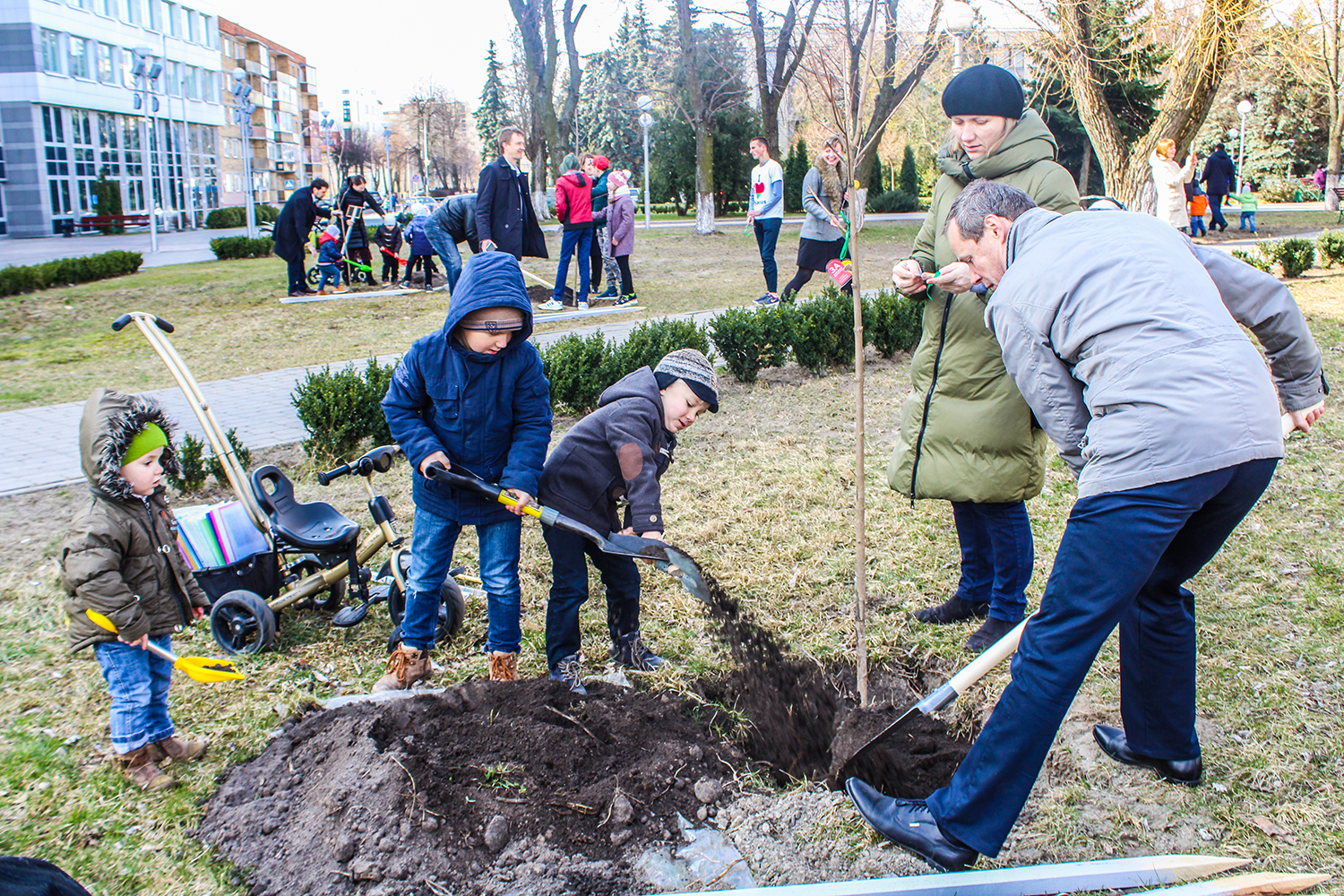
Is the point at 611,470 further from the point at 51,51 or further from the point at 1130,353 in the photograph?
the point at 51,51

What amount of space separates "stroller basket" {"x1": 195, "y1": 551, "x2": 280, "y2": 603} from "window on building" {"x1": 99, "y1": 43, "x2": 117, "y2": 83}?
42.6 m

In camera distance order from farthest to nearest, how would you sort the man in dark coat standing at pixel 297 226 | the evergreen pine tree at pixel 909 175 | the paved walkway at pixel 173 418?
the evergreen pine tree at pixel 909 175 → the man in dark coat standing at pixel 297 226 → the paved walkway at pixel 173 418

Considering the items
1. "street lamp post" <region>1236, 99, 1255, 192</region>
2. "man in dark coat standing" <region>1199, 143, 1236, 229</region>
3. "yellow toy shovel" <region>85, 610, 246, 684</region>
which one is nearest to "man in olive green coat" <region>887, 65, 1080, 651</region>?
"yellow toy shovel" <region>85, 610, 246, 684</region>

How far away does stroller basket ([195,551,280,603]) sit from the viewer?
3632 mm

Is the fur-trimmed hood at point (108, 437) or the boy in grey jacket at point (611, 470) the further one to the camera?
the boy in grey jacket at point (611, 470)

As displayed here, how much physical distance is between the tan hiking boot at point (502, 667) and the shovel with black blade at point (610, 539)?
0.56 m

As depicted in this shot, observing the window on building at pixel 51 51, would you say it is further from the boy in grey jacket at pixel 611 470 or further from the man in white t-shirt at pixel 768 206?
the boy in grey jacket at pixel 611 470

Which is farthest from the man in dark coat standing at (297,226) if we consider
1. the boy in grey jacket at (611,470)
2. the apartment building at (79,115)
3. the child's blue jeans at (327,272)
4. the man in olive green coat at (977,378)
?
the apartment building at (79,115)

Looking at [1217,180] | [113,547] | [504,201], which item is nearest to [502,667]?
[113,547]

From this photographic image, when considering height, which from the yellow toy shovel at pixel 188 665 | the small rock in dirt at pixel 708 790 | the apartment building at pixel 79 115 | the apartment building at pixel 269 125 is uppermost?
the apartment building at pixel 269 125

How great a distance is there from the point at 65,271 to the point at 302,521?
15.1 metres

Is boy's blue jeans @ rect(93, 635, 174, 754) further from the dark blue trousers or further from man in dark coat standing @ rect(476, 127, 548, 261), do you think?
man in dark coat standing @ rect(476, 127, 548, 261)

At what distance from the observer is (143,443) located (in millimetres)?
2762

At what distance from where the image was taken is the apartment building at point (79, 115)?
31453 millimetres
